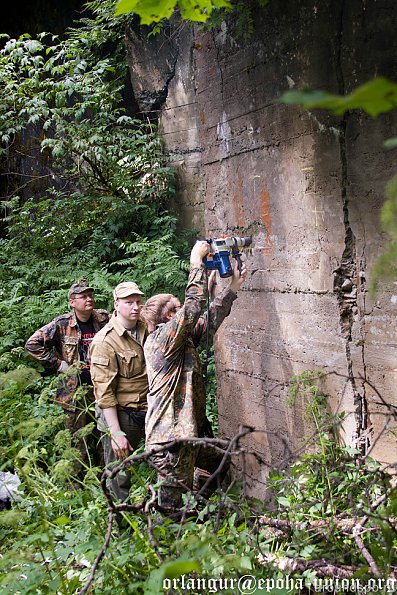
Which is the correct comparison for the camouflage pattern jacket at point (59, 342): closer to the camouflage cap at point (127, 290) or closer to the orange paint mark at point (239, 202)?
the camouflage cap at point (127, 290)

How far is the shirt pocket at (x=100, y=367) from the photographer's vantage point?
5.04 m

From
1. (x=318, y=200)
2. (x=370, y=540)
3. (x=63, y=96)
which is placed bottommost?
(x=370, y=540)

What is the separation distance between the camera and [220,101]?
5.36 meters

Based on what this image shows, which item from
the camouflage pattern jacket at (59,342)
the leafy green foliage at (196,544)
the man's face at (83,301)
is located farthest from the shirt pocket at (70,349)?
the leafy green foliage at (196,544)

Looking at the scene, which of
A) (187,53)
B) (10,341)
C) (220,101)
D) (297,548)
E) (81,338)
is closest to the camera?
(297,548)

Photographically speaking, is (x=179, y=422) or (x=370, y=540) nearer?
(x=370, y=540)

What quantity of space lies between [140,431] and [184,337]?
115 centimetres

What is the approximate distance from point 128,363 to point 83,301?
136 cm

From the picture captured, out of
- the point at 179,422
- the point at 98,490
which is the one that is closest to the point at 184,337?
the point at 179,422

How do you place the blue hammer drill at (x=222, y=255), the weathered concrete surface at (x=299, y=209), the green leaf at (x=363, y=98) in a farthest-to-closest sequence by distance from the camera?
the blue hammer drill at (x=222, y=255) → the weathered concrete surface at (x=299, y=209) → the green leaf at (x=363, y=98)

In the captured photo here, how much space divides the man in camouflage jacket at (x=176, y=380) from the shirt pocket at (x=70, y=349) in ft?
5.93

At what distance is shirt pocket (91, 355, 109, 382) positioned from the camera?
16.5ft

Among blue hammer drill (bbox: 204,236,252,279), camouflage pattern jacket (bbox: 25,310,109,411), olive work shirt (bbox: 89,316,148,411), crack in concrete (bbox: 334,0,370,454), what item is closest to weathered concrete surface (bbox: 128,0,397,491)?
crack in concrete (bbox: 334,0,370,454)

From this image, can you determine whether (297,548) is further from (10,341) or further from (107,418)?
Answer: (10,341)
